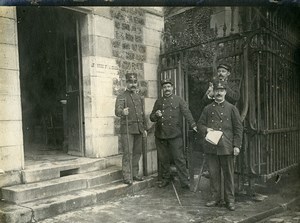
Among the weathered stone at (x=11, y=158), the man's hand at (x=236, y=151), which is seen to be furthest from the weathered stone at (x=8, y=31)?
the man's hand at (x=236, y=151)

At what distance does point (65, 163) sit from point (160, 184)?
1.92 m

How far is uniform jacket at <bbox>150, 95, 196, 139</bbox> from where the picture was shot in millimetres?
6551

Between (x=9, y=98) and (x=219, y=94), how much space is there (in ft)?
10.9

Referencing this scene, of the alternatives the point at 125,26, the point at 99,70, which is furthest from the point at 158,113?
the point at 125,26

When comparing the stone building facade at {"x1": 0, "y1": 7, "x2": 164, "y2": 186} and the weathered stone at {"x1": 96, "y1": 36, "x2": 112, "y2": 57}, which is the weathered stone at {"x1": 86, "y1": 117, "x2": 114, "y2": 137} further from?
the weathered stone at {"x1": 96, "y1": 36, "x2": 112, "y2": 57}

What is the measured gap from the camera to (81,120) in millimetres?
6879

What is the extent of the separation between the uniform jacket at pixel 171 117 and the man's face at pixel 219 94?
1178mm

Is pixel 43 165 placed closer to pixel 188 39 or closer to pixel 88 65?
pixel 88 65

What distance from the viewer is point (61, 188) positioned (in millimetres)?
5598

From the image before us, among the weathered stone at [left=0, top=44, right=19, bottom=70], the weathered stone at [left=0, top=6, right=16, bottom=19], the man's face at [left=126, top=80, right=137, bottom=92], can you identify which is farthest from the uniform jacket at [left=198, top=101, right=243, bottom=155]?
the weathered stone at [left=0, top=6, right=16, bottom=19]

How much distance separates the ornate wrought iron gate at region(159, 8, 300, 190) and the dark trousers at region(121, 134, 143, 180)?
38.8 inches

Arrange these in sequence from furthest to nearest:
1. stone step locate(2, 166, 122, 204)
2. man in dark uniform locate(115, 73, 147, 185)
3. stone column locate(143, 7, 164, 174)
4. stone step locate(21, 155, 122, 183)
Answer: stone column locate(143, 7, 164, 174)
man in dark uniform locate(115, 73, 147, 185)
stone step locate(21, 155, 122, 183)
stone step locate(2, 166, 122, 204)

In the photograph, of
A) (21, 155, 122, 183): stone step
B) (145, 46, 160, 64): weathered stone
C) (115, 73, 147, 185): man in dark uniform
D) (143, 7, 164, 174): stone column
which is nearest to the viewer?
(21, 155, 122, 183): stone step

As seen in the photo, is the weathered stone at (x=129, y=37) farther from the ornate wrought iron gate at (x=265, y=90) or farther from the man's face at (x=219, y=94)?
the man's face at (x=219, y=94)
